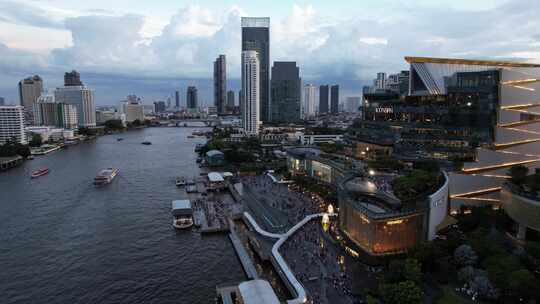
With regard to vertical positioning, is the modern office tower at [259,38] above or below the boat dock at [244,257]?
above

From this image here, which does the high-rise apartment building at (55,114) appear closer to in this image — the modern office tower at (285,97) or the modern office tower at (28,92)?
the modern office tower at (28,92)

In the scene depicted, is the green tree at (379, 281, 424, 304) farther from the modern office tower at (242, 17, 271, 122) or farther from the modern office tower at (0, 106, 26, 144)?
the modern office tower at (242, 17, 271, 122)

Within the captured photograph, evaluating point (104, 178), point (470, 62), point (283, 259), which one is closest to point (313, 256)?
point (283, 259)

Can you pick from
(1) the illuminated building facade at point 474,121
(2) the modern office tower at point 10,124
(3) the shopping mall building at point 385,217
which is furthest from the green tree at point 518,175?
(2) the modern office tower at point 10,124

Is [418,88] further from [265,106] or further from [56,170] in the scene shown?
[265,106]

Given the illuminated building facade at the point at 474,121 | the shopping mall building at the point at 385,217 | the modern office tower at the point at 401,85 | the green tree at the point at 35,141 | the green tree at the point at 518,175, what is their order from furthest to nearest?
the green tree at the point at 35,141 → the modern office tower at the point at 401,85 → the illuminated building facade at the point at 474,121 → the green tree at the point at 518,175 → the shopping mall building at the point at 385,217

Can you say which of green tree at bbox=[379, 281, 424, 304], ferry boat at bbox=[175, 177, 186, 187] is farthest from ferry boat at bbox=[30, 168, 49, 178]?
green tree at bbox=[379, 281, 424, 304]
